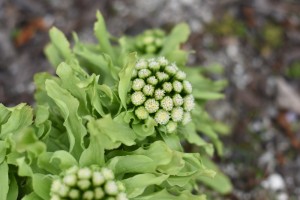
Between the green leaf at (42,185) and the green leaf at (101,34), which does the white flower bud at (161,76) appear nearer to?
the green leaf at (101,34)

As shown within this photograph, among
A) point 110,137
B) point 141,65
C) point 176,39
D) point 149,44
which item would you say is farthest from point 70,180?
point 176,39

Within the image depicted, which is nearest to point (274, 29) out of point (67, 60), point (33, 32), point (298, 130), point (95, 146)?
point (298, 130)

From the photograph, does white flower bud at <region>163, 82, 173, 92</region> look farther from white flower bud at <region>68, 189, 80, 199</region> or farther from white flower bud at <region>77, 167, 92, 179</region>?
Answer: white flower bud at <region>68, 189, 80, 199</region>

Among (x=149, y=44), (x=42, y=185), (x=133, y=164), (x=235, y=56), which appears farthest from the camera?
(x=235, y=56)

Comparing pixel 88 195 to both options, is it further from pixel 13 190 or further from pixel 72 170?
pixel 13 190

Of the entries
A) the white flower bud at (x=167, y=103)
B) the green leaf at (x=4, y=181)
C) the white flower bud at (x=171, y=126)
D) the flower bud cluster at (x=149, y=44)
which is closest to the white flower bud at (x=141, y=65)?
the white flower bud at (x=167, y=103)

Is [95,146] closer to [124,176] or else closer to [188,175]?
[124,176]

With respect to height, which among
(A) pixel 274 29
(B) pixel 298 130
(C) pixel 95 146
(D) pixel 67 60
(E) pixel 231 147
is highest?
(A) pixel 274 29
